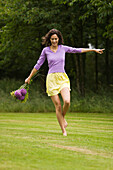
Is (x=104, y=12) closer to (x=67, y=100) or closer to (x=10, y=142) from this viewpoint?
(x=67, y=100)

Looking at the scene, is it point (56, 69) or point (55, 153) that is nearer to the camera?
point (55, 153)

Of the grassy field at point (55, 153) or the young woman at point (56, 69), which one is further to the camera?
the young woman at point (56, 69)

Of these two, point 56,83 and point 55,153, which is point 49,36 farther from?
point 55,153

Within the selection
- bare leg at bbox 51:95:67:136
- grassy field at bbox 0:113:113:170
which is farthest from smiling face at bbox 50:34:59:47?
grassy field at bbox 0:113:113:170

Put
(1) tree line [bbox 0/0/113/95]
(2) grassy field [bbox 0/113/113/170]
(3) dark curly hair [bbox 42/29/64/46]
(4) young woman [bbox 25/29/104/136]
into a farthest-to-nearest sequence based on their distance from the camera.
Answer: (1) tree line [bbox 0/0/113/95], (3) dark curly hair [bbox 42/29/64/46], (4) young woman [bbox 25/29/104/136], (2) grassy field [bbox 0/113/113/170]

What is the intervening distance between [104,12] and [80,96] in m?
5.38

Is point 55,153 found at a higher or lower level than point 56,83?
lower

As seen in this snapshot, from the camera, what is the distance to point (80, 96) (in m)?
19.1

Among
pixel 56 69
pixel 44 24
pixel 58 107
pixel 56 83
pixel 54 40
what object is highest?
pixel 44 24

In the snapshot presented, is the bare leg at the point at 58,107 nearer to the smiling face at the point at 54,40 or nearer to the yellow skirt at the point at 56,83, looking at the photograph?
the yellow skirt at the point at 56,83

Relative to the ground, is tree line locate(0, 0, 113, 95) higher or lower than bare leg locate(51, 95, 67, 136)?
higher

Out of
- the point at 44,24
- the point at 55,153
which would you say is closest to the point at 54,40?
the point at 55,153

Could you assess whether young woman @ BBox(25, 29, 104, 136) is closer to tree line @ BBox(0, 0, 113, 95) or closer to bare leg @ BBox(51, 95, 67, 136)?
bare leg @ BBox(51, 95, 67, 136)

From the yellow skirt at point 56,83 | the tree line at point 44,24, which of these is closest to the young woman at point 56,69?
the yellow skirt at point 56,83
